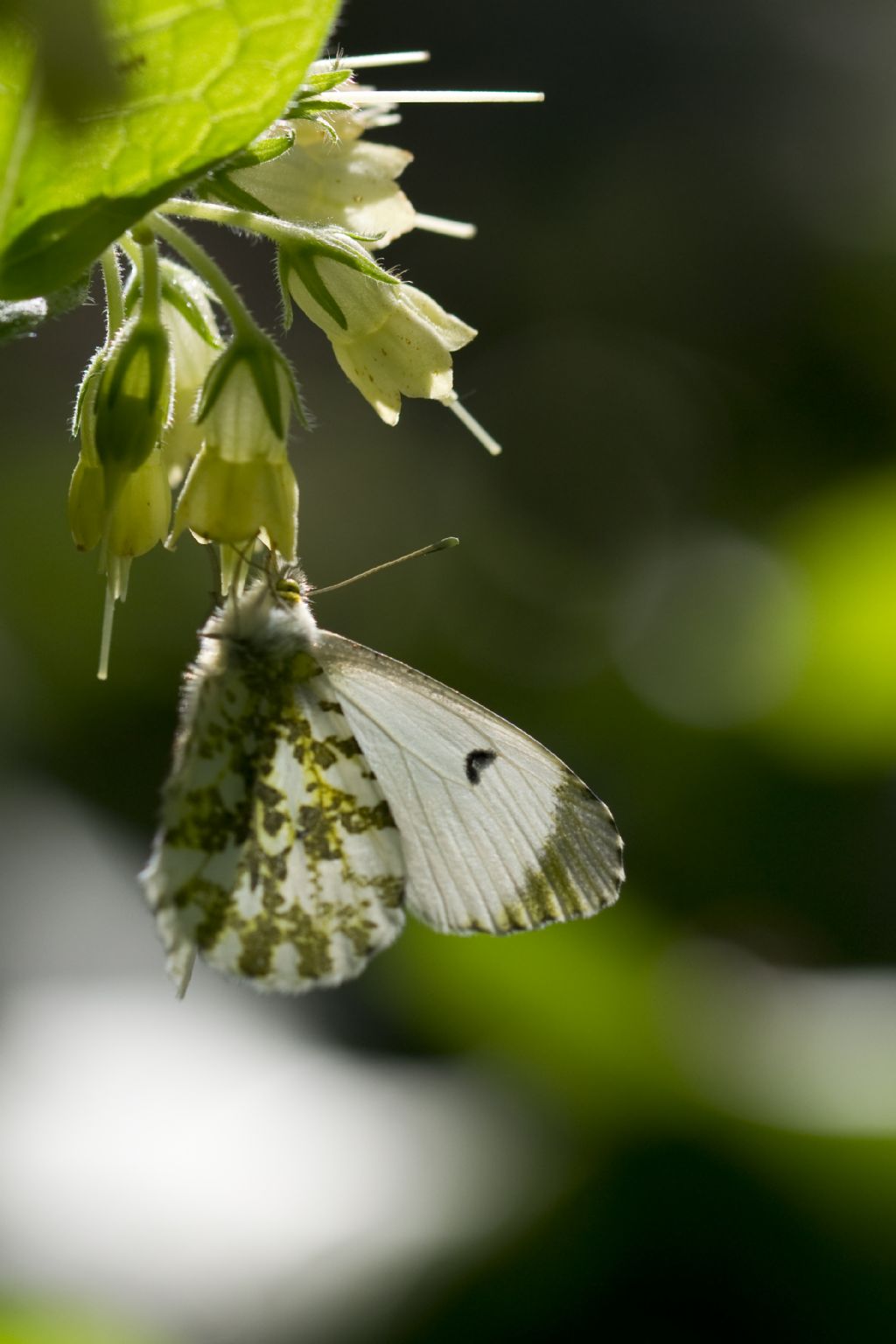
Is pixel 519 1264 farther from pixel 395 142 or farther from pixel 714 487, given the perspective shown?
pixel 395 142

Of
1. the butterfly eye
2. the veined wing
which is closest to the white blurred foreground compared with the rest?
the veined wing

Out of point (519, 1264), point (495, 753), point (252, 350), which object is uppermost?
point (252, 350)

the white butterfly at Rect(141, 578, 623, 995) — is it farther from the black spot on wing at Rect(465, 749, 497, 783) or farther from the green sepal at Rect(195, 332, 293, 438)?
the green sepal at Rect(195, 332, 293, 438)

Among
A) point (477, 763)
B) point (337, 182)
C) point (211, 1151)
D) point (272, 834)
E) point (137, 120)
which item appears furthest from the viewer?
point (211, 1151)

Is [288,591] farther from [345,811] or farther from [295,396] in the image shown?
[295,396]

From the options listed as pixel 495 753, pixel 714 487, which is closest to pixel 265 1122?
pixel 495 753

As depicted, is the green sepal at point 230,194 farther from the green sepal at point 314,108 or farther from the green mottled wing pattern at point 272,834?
the green mottled wing pattern at point 272,834

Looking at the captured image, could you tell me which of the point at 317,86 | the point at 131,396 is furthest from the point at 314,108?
the point at 131,396
